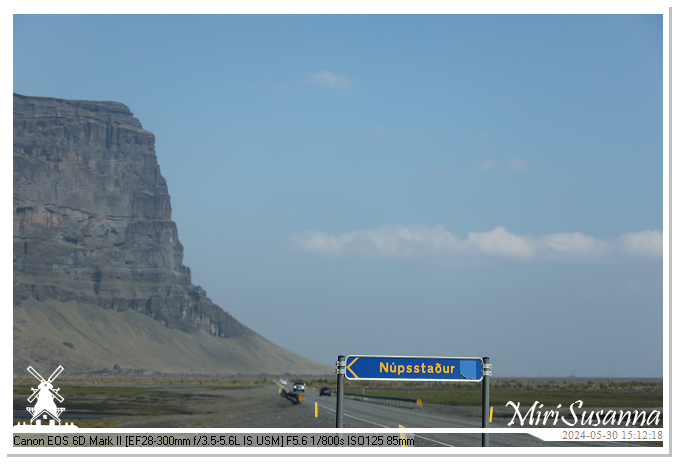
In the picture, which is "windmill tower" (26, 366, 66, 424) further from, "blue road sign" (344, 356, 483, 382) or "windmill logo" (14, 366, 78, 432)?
"blue road sign" (344, 356, 483, 382)

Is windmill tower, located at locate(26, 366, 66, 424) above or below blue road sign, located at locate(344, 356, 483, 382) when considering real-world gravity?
below

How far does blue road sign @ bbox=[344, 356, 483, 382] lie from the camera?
37.4ft

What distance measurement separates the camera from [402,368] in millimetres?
11414

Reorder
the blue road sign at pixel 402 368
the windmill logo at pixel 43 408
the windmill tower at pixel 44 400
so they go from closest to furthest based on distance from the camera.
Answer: the blue road sign at pixel 402 368, the windmill tower at pixel 44 400, the windmill logo at pixel 43 408

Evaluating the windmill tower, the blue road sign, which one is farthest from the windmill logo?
the blue road sign

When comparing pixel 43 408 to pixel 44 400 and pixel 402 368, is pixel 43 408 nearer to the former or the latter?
pixel 44 400

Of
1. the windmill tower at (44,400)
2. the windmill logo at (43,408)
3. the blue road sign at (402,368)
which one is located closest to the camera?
the blue road sign at (402,368)

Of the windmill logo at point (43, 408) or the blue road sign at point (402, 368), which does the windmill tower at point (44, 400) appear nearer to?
the windmill logo at point (43, 408)

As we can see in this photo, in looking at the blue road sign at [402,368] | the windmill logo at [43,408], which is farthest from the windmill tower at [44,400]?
the blue road sign at [402,368]

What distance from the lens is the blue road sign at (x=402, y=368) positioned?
11.4m
